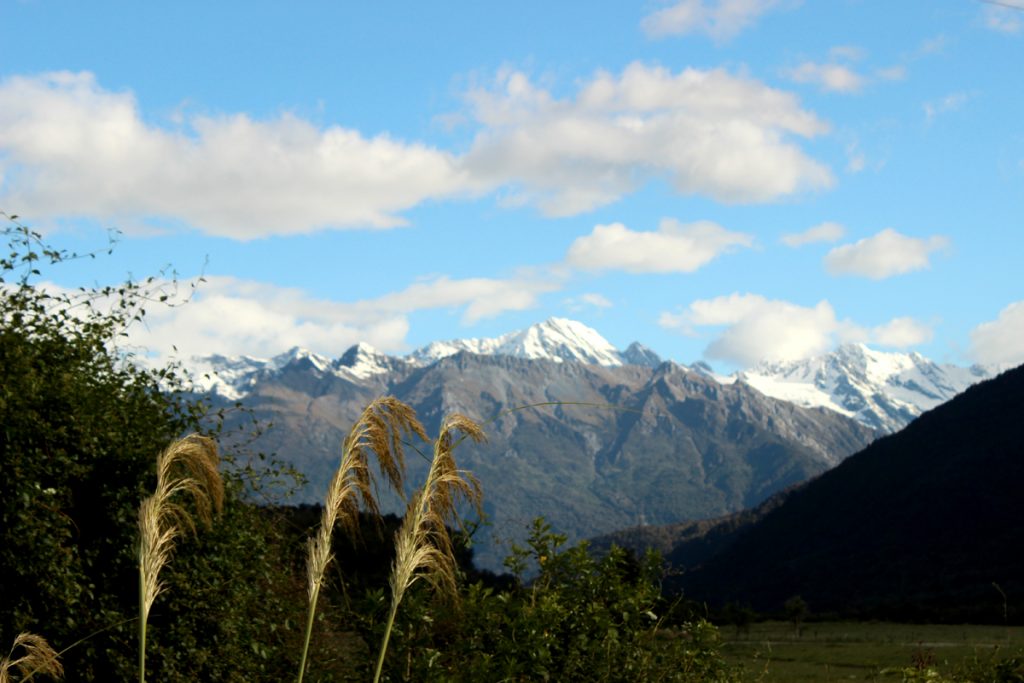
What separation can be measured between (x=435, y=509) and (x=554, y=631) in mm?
5237

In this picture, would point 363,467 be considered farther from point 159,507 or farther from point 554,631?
point 554,631

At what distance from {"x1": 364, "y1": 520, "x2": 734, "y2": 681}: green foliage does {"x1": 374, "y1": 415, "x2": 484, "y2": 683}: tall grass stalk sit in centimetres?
319

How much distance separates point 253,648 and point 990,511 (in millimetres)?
186651

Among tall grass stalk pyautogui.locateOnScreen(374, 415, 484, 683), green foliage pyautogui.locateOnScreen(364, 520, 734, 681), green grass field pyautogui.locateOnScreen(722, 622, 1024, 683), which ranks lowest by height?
green grass field pyautogui.locateOnScreen(722, 622, 1024, 683)

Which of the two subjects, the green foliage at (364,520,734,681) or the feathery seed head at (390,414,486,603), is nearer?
the feathery seed head at (390,414,486,603)

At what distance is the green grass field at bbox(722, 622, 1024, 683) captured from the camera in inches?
982

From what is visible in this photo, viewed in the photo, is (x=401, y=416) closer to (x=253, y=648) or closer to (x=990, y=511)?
(x=253, y=648)

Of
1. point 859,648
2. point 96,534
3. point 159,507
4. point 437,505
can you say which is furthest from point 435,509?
point 859,648

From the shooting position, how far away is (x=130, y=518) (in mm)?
14711

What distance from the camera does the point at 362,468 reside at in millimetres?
6148

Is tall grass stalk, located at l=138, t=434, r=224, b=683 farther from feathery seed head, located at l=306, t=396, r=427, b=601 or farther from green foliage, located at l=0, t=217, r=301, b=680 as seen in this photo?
green foliage, located at l=0, t=217, r=301, b=680

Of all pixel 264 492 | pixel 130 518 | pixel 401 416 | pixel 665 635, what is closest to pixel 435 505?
pixel 401 416

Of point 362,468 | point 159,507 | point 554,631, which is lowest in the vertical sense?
point 554,631

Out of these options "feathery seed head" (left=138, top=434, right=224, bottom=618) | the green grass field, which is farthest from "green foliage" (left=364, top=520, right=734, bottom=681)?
"feathery seed head" (left=138, top=434, right=224, bottom=618)
